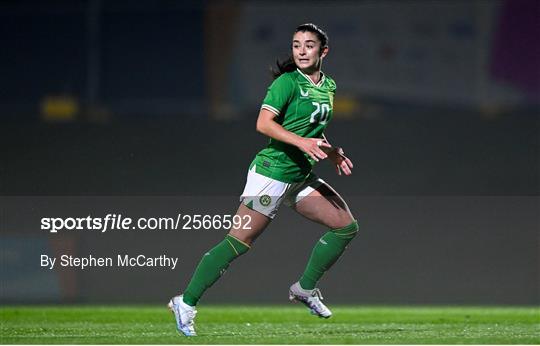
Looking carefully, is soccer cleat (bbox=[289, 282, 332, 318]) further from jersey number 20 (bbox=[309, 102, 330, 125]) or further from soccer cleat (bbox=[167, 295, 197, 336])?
jersey number 20 (bbox=[309, 102, 330, 125])

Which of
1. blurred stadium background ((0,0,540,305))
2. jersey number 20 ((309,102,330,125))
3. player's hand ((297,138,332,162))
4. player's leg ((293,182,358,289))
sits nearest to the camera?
player's hand ((297,138,332,162))

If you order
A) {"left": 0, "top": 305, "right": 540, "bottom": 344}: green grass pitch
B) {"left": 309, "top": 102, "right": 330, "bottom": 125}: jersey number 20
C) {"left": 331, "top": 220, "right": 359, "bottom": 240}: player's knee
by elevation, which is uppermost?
{"left": 309, "top": 102, "right": 330, "bottom": 125}: jersey number 20

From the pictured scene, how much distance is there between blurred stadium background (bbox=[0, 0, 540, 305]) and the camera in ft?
43.8

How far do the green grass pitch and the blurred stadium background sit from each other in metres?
2.65

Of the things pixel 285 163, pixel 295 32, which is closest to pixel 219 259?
pixel 285 163

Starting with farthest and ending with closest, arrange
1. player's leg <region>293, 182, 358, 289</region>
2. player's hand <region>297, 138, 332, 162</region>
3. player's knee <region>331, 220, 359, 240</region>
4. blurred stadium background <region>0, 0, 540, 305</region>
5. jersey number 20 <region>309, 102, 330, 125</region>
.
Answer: blurred stadium background <region>0, 0, 540, 305</region>
player's knee <region>331, 220, 359, 240</region>
player's leg <region>293, 182, 358, 289</region>
jersey number 20 <region>309, 102, 330, 125</region>
player's hand <region>297, 138, 332, 162</region>

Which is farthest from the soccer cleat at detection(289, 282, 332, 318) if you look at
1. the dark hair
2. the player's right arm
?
the dark hair

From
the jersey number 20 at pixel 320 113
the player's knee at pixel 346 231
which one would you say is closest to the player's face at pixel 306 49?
the jersey number 20 at pixel 320 113

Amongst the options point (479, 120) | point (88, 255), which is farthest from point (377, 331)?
point (479, 120)

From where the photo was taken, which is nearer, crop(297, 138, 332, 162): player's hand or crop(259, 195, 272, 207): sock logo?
crop(297, 138, 332, 162): player's hand

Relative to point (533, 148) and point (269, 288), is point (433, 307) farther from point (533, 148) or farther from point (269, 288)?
point (533, 148)

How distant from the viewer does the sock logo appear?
6.95 metres

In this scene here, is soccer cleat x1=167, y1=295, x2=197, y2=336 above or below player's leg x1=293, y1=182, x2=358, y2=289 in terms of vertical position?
below

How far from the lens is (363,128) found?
16859mm
